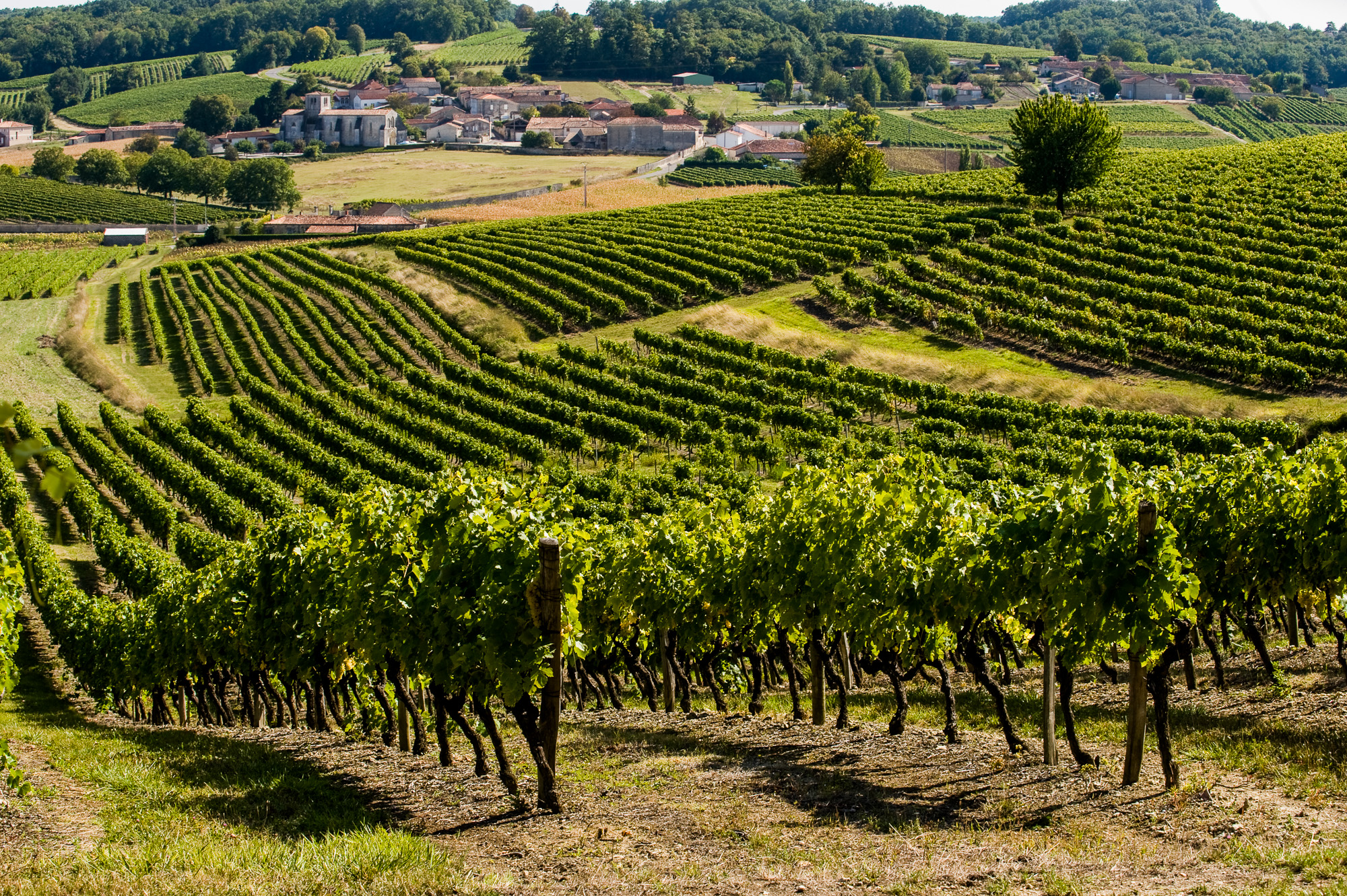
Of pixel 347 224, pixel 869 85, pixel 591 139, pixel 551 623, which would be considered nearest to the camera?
pixel 551 623

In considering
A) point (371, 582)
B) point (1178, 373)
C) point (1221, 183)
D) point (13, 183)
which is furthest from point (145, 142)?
point (371, 582)

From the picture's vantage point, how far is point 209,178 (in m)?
133

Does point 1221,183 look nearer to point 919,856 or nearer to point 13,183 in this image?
point 919,856

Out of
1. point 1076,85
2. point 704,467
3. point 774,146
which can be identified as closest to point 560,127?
point 774,146

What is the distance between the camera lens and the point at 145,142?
159m

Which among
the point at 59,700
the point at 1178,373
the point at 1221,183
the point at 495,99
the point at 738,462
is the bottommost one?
the point at 59,700

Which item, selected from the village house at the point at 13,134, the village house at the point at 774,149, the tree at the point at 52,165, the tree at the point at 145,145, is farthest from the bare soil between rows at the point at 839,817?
the village house at the point at 13,134

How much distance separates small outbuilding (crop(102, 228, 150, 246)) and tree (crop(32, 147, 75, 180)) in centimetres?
4088

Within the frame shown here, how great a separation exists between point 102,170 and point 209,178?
1707cm

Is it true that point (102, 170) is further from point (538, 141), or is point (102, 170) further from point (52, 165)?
point (538, 141)

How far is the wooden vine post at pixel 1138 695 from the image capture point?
10703 mm

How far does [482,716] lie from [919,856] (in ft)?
14.8

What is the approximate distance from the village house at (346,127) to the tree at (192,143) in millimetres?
13804

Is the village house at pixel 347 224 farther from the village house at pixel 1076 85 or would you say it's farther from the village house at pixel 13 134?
the village house at pixel 1076 85
